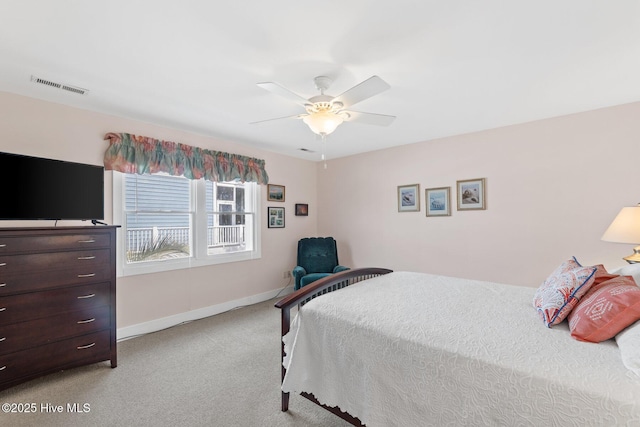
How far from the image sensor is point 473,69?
7.35ft

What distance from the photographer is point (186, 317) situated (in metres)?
3.73

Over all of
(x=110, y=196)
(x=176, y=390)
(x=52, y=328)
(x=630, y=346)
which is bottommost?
(x=176, y=390)

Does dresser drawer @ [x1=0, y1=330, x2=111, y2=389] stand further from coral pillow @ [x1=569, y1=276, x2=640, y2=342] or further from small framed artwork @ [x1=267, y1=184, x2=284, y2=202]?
coral pillow @ [x1=569, y1=276, x2=640, y2=342]

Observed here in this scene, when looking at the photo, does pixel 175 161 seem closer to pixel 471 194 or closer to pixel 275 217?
pixel 275 217

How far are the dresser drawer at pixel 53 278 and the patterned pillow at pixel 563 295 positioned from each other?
3292 millimetres

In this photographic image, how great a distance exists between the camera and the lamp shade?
8.09 ft

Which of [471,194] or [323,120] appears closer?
[323,120]

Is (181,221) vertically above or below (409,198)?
below

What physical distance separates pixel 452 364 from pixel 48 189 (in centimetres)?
316

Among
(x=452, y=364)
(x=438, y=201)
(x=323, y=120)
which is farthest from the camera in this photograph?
(x=438, y=201)

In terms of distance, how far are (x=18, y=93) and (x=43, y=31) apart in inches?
51.9

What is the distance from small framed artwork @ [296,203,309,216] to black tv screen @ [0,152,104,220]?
2969 millimetres

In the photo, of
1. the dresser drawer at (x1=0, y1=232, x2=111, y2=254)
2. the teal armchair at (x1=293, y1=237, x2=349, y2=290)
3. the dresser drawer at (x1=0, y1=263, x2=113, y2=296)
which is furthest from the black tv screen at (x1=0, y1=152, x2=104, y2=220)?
the teal armchair at (x1=293, y1=237, x2=349, y2=290)

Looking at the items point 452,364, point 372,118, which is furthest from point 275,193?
point 452,364
